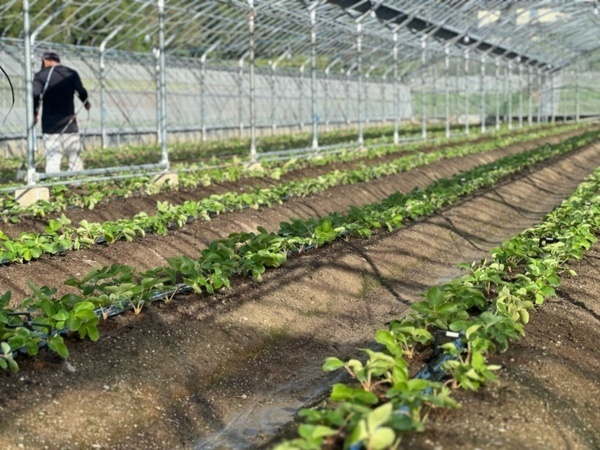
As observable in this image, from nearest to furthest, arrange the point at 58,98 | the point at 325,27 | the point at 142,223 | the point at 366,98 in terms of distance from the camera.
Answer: the point at 142,223 < the point at 58,98 < the point at 325,27 < the point at 366,98

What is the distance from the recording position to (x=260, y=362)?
5.84 m

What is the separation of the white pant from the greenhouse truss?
1.27 meters

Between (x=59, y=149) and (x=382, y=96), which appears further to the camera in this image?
(x=382, y=96)

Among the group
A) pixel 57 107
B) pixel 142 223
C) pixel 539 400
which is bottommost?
pixel 539 400

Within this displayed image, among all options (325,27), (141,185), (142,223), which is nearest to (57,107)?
(141,185)

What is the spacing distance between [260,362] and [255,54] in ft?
77.6

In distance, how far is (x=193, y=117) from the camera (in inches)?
1069

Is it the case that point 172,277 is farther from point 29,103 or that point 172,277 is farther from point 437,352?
point 29,103

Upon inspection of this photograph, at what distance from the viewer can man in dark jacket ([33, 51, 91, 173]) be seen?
1234cm

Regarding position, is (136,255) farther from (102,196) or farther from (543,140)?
(543,140)

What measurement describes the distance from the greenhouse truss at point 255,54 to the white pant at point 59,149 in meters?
1.27

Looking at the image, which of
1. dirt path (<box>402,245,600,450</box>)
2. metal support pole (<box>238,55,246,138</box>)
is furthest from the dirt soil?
metal support pole (<box>238,55,246,138</box>)

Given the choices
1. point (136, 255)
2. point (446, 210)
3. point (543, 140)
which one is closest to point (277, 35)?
point (543, 140)

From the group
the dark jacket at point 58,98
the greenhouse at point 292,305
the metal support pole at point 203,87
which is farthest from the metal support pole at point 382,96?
the dark jacket at point 58,98
